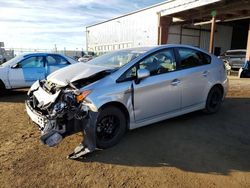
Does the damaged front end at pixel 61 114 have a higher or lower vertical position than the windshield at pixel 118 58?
lower

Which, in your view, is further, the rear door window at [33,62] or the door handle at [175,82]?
the rear door window at [33,62]

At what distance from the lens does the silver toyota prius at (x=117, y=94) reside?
3.74 meters

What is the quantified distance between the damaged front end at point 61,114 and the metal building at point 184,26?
55.4 ft

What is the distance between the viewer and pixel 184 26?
29.4 m

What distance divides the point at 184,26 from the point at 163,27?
460cm

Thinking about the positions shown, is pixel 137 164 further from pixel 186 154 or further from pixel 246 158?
pixel 246 158

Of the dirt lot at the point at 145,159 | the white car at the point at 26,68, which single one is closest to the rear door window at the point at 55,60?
the white car at the point at 26,68

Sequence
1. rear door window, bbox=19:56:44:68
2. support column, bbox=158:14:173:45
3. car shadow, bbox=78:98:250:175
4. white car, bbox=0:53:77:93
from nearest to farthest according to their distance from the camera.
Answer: car shadow, bbox=78:98:250:175 < white car, bbox=0:53:77:93 < rear door window, bbox=19:56:44:68 < support column, bbox=158:14:173:45

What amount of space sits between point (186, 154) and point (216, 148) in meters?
0.56

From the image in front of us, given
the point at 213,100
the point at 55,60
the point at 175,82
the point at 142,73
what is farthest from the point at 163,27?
the point at 142,73

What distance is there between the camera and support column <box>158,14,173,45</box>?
84.3 ft

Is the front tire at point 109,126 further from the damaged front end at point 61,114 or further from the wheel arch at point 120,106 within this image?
the damaged front end at point 61,114

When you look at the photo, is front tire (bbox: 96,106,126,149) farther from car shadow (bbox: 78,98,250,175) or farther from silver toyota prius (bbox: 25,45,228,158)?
car shadow (bbox: 78,98,250,175)

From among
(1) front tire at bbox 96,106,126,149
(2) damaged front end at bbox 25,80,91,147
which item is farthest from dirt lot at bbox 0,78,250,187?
(2) damaged front end at bbox 25,80,91,147
